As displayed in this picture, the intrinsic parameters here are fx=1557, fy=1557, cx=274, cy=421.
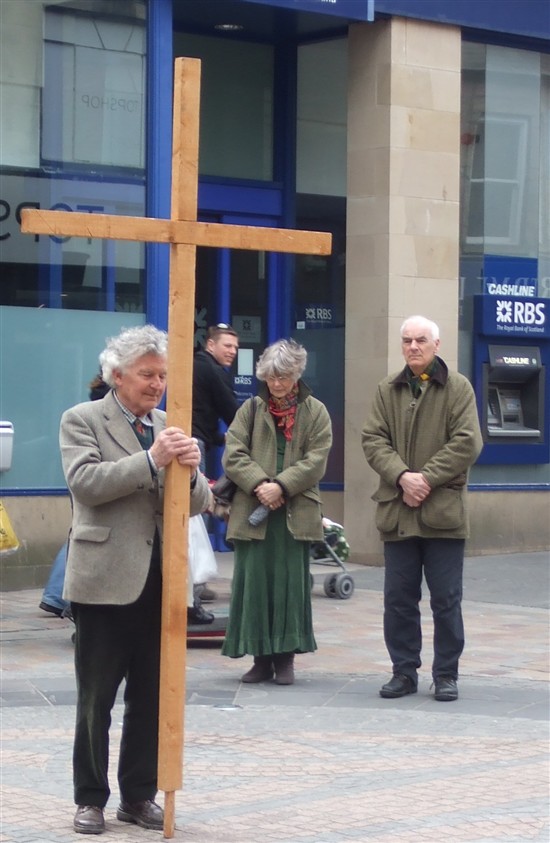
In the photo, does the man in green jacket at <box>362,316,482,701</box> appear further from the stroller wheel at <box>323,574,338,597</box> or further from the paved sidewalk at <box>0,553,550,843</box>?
the stroller wheel at <box>323,574,338,597</box>

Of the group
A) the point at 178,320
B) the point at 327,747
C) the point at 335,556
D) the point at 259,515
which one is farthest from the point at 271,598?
the point at 178,320

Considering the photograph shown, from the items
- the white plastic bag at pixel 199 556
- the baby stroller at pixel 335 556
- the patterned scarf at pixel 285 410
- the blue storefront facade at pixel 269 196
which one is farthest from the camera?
the blue storefront facade at pixel 269 196

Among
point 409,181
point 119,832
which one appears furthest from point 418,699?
point 409,181

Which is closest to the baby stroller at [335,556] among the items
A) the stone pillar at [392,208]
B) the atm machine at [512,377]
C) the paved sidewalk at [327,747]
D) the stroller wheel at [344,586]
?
the stroller wheel at [344,586]

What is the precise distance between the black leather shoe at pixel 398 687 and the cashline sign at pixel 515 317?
6.30m

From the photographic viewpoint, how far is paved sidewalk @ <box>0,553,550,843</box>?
563 cm

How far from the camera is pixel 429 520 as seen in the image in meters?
8.02

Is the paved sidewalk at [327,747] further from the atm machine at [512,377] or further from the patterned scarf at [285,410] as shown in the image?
the atm machine at [512,377]

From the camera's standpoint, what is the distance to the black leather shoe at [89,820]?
5.50 meters

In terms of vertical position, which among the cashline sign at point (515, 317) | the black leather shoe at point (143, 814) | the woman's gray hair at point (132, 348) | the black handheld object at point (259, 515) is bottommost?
the black leather shoe at point (143, 814)

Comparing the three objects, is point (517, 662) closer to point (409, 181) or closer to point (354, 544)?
point (354, 544)

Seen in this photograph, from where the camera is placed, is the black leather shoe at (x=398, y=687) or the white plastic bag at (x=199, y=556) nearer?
the black leather shoe at (x=398, y=687)

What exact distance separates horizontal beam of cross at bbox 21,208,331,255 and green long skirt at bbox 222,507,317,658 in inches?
124

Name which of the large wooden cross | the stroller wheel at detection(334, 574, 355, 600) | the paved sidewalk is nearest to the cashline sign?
the stroller wheel at detection(334, 574, 355, 600)
